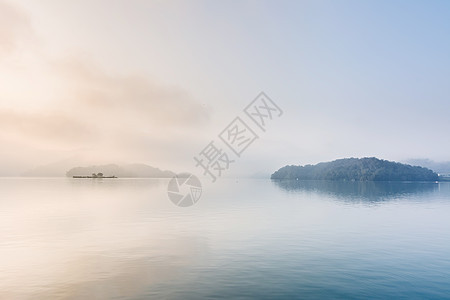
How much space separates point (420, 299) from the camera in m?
26.2

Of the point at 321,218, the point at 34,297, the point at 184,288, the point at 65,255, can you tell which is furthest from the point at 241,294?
the point at 321,218

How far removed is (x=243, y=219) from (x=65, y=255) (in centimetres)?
4127

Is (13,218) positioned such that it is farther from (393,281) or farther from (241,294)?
(393,281)

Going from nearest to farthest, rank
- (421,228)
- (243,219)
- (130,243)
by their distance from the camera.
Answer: (130,243) < (421,228) < (243,219)

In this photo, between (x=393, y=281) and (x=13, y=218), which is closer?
(x=393, y=281)

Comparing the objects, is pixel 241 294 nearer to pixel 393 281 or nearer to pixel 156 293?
pixel 156 293

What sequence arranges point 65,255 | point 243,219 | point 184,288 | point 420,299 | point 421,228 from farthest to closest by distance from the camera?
point 243,219 < point 421,228 < point 65,255 < point 184,288 < point 420,299

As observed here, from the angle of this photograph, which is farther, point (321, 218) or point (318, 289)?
point (321, 218)

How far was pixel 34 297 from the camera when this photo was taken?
26.6 metres

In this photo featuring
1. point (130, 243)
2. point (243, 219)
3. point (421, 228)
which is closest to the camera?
point (130, 243)

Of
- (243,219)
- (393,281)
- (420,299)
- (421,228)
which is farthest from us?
(243,219)

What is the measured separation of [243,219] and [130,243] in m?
31.8

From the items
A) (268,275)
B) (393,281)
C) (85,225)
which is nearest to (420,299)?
(393,281)

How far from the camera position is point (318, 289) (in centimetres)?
2808
